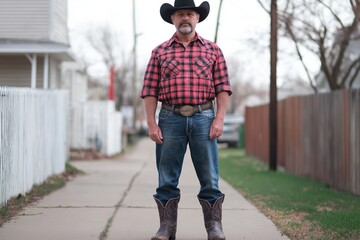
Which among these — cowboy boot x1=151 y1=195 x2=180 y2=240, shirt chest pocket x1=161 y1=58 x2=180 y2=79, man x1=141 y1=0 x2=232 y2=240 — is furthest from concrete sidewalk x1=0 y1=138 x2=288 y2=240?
shirt chest pocket x1=161 y1=58 x2=180 y2=79

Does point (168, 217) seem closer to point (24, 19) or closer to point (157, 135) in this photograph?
point (157, 135)

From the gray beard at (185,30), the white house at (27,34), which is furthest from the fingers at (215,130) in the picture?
the white house at (27,34)

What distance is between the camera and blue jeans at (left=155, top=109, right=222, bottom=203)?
5.68m

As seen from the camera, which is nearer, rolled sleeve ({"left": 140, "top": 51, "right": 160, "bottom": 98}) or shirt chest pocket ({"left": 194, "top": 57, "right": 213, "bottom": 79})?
shirt chest pocket ({"left": 194, "top": 57, "right": 213, "bottom": 79})

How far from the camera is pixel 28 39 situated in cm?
1555

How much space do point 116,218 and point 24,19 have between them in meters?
9.55

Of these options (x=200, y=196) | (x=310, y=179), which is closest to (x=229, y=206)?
(x=200, y=196)

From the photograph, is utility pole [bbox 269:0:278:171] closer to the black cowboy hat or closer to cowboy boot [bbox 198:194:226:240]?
the black cowboy hat

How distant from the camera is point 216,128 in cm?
566

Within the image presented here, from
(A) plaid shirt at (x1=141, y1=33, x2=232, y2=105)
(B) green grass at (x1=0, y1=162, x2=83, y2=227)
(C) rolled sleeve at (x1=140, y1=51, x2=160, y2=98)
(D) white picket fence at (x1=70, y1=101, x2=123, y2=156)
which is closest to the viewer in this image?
(A) plaid shirt at (x1=141, y1=33, x2=232, y2=105)

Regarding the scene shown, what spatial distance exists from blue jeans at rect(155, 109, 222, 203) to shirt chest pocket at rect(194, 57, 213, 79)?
1.07ft

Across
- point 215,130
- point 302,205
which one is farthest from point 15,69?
point 215,130

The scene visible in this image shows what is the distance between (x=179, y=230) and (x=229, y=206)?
207 cm

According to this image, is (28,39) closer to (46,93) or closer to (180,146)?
(46,93)
